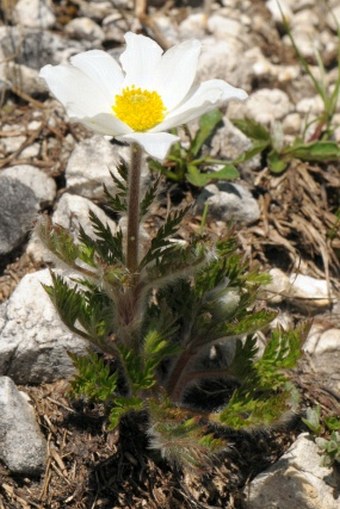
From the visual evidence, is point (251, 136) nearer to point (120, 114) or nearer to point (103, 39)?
point (103, 39)

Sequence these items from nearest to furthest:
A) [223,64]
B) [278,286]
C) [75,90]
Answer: [75,90]
[278,286]
[223,64]

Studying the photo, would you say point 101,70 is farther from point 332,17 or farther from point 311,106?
point 332,17

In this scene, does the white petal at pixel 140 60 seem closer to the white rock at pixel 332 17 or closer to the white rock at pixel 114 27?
the white rock at pixel 114 27

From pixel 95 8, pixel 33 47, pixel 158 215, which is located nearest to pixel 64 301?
pixel 158 215

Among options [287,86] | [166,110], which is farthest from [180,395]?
[287,86]

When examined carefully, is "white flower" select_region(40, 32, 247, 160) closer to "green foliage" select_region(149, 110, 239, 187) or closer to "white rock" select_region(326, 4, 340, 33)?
"green foliage" select_region(149, 110, 239, 187)

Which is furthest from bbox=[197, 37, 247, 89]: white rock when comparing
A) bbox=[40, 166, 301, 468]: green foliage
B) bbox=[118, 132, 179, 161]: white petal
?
bbox=[118, 132, 179, 161]: white petal

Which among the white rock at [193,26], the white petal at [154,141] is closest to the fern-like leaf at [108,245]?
the white petal at [154,141]
